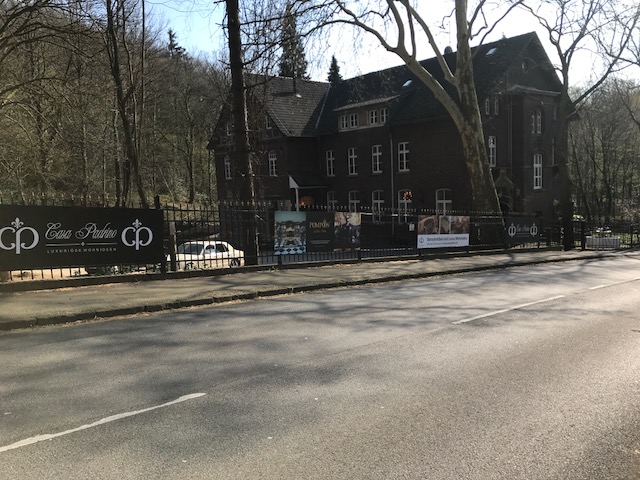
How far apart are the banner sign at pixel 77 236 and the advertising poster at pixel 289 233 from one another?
3.97 m

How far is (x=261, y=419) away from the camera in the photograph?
176 inches

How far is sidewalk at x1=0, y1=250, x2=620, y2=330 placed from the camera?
897 centimetres

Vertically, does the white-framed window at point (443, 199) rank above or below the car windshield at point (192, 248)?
above

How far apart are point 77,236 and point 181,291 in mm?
2708

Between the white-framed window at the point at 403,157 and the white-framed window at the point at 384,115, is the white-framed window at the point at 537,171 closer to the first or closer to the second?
the white-framed window at the point at 403,157

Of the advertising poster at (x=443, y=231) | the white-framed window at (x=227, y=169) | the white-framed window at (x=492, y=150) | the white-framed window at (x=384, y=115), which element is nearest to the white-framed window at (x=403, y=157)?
the white-framed window at (x=384, y=115)

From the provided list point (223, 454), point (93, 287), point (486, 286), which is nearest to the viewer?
point (223, 454)

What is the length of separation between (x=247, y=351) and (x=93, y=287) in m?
6.71

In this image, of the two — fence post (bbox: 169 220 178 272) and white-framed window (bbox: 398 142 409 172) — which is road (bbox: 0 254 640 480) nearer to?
fence post (bbox: 169 220 178 272)

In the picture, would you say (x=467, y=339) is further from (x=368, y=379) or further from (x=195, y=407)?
(x=195, y=407)

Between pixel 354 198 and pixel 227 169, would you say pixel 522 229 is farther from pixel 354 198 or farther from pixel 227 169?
pixel 227 169

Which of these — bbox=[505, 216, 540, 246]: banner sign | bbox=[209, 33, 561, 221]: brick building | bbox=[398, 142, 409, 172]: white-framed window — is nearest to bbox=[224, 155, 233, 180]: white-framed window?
bbox=[209, 33, 561, 221]: brick building

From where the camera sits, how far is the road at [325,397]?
3.74 meters

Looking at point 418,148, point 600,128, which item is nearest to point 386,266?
point 418,148
